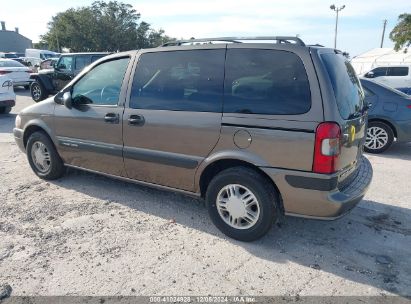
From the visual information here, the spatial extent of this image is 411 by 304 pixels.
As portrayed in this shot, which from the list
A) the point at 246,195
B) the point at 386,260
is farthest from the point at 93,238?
the point at 386,260

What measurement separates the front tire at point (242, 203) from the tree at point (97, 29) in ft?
177

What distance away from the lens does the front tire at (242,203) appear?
3348 mm

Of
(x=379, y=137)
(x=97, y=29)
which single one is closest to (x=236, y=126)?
(x=379, y=137)

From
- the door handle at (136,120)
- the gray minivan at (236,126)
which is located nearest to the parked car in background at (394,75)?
the gray minivan at (236,126)

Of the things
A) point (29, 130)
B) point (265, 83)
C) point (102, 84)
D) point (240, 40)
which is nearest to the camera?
point (265, 83)

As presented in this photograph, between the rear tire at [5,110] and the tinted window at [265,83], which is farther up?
the tinted window at [265,83]

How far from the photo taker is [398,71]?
15.2 m

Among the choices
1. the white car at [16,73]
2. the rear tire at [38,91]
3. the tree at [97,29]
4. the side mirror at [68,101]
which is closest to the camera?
the side mirror at [68,101]

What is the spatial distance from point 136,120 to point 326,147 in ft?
6.60

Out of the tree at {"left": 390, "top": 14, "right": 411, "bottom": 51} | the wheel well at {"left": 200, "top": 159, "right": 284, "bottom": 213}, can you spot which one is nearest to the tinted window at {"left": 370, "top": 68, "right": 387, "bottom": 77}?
the wheel well at {"left": 200, "top": 159, "right": 284, "bottom": 213}

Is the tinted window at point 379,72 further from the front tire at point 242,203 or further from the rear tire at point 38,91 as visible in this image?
the front tire at point 242,203

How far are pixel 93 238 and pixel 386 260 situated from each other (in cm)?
274

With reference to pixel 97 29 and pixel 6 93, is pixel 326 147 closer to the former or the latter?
pixel 6 93

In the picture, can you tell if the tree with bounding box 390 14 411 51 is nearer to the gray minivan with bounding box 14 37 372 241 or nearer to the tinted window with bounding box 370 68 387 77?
the tinted window with bounding box 370 68 387 77
